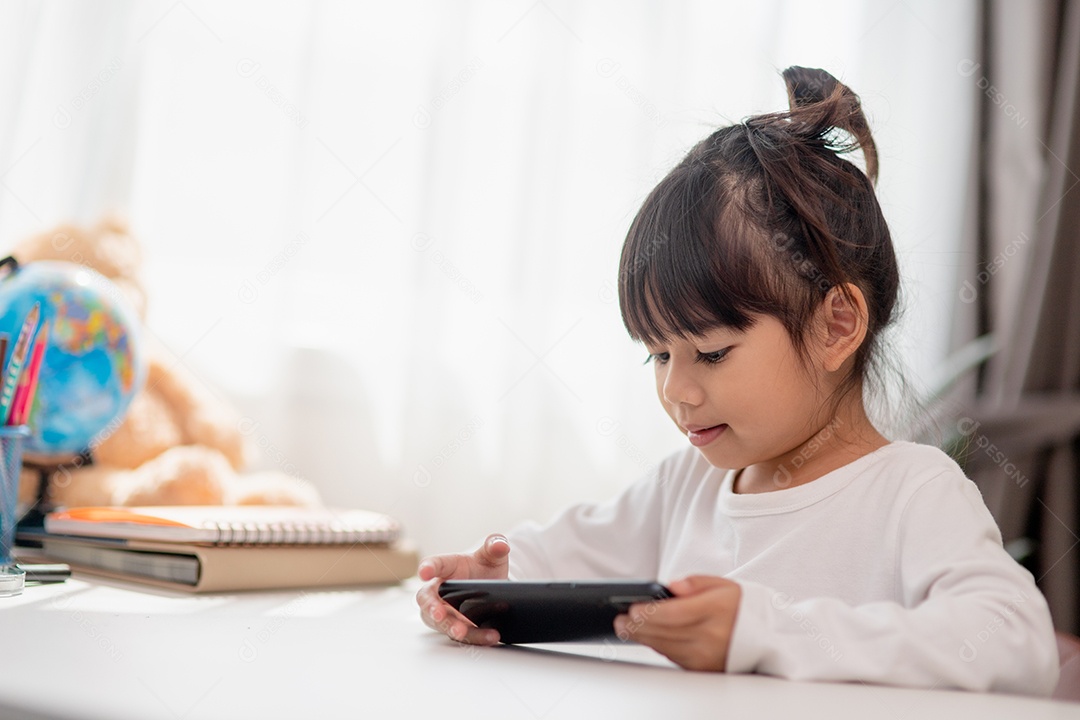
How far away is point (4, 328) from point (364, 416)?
24.7 inches

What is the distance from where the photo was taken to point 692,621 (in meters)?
0.56

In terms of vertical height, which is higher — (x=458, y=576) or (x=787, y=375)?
(x=787, y=375)

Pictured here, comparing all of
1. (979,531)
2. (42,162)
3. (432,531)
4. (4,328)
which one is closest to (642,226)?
(979,531)

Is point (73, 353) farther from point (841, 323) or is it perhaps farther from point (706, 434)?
point (841, 323)

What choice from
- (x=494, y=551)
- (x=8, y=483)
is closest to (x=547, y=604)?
(x=494, y=551)

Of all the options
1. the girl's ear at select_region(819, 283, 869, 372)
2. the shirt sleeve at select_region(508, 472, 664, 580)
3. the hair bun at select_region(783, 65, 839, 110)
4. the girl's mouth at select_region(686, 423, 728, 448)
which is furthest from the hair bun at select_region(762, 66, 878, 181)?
the shirt sleeve at select_region(508, 472, 664, 580)

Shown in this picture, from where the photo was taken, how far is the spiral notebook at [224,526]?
888 mm

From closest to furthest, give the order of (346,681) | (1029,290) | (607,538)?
(346,681) < (607,538) < (1029,290)

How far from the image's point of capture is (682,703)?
18.8 inches

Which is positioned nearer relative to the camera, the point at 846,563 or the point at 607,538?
the point at 846,563

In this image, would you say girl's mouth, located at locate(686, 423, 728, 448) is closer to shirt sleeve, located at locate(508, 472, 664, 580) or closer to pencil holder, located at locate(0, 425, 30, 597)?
shirt sleeve, located at locate(508, 472, 664, 580)

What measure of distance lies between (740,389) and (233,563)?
0.50 meters

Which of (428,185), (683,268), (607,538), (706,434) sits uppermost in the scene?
(428,185)

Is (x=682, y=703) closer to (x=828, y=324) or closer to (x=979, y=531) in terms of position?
(x=979, y=531)
